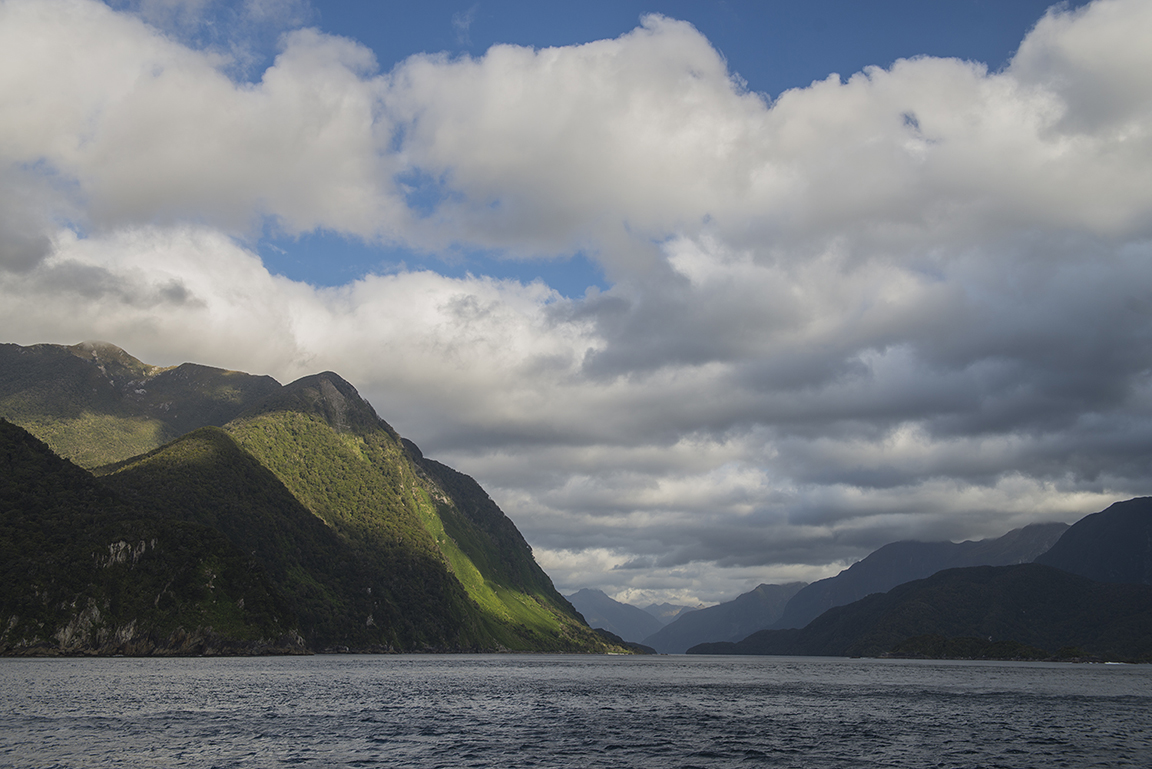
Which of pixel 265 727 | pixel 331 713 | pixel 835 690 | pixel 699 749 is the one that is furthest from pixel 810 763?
pixel 835 690

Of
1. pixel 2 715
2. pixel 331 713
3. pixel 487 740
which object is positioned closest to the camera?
pixel 487 740

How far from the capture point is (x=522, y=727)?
96125 millimetres

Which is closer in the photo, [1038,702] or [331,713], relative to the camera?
[331,713]

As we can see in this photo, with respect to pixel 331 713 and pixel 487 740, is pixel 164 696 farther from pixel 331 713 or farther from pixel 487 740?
pixel 487 740

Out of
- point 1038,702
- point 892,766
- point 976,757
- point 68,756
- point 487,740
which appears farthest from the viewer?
point 1038,702

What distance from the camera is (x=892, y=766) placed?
67.9 meters

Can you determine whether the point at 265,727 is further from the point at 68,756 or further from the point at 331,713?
the point at 68,756

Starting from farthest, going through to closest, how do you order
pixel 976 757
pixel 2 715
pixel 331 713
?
pixel 331 713, pixel 2 715, pixel 976 757

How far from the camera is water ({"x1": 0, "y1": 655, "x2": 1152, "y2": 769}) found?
227 ft

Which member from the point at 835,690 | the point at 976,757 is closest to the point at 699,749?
the point at 976,757

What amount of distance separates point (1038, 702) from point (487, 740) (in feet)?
412

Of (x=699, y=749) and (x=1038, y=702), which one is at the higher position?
(x=699, y=749)

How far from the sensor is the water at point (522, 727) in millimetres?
69250

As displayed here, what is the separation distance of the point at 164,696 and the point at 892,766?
110353 mm
